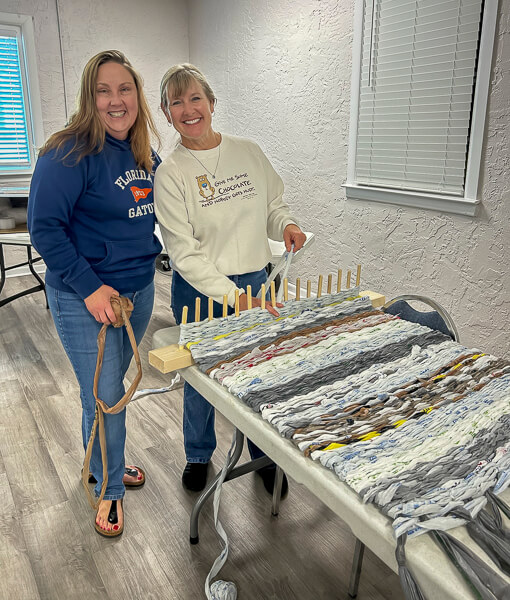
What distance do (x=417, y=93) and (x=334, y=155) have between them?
75cm

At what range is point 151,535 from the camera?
161 centimetres

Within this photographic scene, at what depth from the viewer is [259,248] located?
1.60 meters

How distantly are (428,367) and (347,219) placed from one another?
230cm

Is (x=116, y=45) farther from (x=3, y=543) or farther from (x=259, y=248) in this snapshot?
(x=3, y=543)

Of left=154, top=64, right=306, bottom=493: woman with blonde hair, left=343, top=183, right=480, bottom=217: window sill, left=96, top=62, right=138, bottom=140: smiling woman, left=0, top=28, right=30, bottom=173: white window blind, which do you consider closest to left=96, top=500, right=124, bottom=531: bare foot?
left=154, top=64, right=306, bottom=493: woman with blonde hair

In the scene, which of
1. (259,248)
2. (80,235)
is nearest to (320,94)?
(259,248)

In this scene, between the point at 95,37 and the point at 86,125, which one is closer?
the point at 86,125

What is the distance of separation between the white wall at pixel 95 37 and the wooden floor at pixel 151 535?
3319mm

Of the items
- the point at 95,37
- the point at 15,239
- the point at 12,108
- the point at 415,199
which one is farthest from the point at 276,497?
the point at 95,37

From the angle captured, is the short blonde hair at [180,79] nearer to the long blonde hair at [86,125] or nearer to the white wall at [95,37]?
the long blonde hair at [86,125]

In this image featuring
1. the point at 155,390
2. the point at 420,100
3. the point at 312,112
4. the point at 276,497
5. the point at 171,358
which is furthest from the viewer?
the point at 312,112

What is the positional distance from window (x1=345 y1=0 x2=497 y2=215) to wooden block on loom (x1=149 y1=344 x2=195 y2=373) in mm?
1923

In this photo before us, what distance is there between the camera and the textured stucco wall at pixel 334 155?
2492 millimetres

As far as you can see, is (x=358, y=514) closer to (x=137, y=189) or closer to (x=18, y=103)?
(x=137, y=189)
